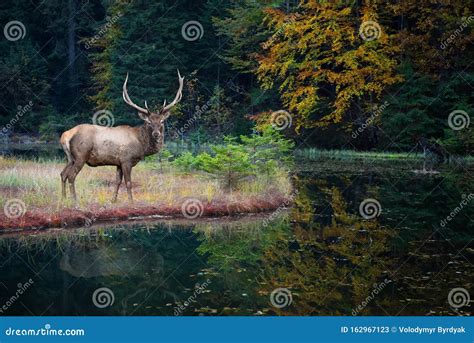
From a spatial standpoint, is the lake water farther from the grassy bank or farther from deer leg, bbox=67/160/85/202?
deer leg, bbox=67/160/85/202

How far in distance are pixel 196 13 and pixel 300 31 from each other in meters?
11.5

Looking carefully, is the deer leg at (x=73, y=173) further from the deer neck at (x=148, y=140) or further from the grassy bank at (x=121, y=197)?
the deer neck at (x=148, y=140)

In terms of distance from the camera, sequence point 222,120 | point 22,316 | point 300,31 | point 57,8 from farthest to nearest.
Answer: point 57,8, point 222,120, point 300,31, point 22,316

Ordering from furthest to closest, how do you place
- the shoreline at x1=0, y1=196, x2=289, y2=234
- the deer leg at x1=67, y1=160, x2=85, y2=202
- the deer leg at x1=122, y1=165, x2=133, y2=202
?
the deer leg at x1=122, y1=165, x2=133, y2=202, the deer leg at x1=67, y1=160, x2=85, y2=202, the shoreline at x1=0, y1=196, x2=289, y2=234

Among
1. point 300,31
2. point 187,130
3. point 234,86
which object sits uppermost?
point 300,31

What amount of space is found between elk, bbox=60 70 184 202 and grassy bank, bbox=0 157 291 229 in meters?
0.44

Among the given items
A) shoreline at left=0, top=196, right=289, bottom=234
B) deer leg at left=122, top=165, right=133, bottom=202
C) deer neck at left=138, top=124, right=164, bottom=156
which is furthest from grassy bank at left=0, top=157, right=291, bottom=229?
deer neck at left=138, top=124, right=164, bottom=156

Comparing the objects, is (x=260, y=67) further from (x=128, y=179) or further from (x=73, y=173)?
(x=73, y=173)

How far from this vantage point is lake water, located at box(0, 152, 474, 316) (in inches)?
295

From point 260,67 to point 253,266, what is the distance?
79.3 feet

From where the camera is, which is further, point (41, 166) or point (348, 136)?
point (348, 136)

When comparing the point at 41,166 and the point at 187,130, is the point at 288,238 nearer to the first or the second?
the point at 41,166

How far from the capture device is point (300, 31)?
31.0 metres

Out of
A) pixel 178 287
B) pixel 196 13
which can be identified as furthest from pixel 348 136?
pixel 178 287
